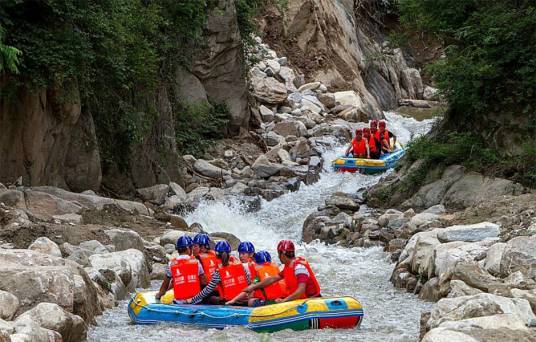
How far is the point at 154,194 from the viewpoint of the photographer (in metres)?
17.4

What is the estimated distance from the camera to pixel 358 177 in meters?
21.4

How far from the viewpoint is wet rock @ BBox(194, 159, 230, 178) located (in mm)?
20758

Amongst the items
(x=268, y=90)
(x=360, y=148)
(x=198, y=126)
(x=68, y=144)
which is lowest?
(x=360, y=148)

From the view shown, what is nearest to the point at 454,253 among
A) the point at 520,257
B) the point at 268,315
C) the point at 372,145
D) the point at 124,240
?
the point at 520,257

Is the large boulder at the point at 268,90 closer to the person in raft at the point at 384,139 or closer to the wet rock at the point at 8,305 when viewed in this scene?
the person in raft at the point at 384,139

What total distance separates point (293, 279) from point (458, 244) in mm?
2677

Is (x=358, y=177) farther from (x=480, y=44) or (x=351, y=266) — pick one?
(x=351, y=266)

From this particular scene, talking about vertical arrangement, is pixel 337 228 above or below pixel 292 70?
below

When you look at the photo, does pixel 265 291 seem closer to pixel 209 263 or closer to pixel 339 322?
pixel 209 263

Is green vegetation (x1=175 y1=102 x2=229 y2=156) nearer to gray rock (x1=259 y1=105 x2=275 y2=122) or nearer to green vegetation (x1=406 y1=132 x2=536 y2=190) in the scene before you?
gray rock (x1=259 y1=105 x2=275 y2=122)

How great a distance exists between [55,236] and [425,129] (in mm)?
20785

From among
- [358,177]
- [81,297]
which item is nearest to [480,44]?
[358,177]

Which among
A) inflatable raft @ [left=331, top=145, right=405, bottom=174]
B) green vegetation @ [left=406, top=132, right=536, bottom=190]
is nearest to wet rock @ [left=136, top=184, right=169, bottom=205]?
green vegetation @ [left=406, top=132, right=536, bottom=190]

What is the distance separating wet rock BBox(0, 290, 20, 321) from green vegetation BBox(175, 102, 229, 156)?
13.7 meters
